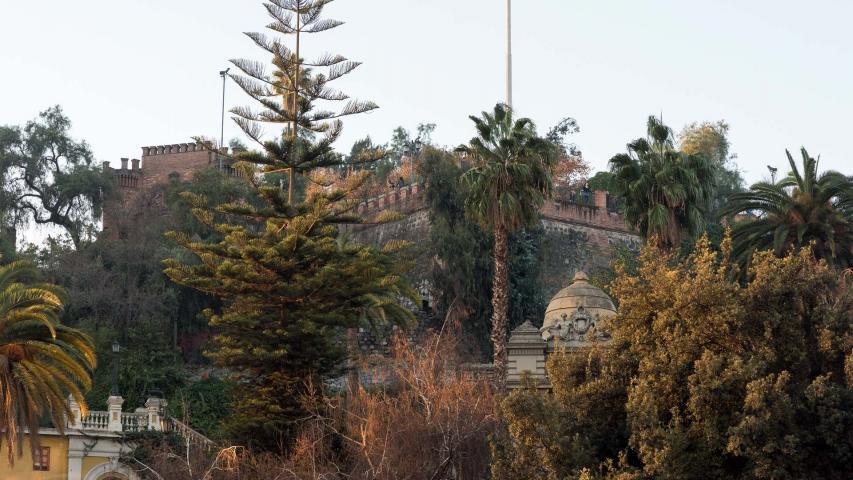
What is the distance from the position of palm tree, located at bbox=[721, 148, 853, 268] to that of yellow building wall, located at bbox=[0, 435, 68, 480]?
1700cm

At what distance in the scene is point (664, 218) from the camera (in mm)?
34906

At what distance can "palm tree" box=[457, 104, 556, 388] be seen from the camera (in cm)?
3419

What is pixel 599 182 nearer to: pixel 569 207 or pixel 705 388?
pixel 569 207

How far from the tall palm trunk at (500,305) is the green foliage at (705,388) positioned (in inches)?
316

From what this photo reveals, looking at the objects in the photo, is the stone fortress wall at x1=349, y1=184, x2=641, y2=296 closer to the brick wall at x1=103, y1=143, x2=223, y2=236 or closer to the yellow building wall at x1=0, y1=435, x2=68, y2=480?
the brick wall at x1=103, y1=143, x2=223, y2=236

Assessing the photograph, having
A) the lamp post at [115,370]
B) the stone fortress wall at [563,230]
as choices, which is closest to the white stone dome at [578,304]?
the lamp post at [115,370]

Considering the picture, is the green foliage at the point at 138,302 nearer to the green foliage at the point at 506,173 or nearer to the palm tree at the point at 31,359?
the palm tree at the point at 31,359

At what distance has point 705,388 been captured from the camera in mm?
22375

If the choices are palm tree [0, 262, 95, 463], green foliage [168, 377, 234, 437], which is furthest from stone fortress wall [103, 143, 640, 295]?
palm tree [0, 262, 95, 463]

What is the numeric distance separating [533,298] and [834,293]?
70.9ft

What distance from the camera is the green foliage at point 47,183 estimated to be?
52.1 meters

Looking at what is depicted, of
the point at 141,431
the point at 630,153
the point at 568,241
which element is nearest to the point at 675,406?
the point at 630,153

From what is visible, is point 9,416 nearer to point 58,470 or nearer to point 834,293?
point 58,470

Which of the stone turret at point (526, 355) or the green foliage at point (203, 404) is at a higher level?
the stone turret at point (526, 355)
